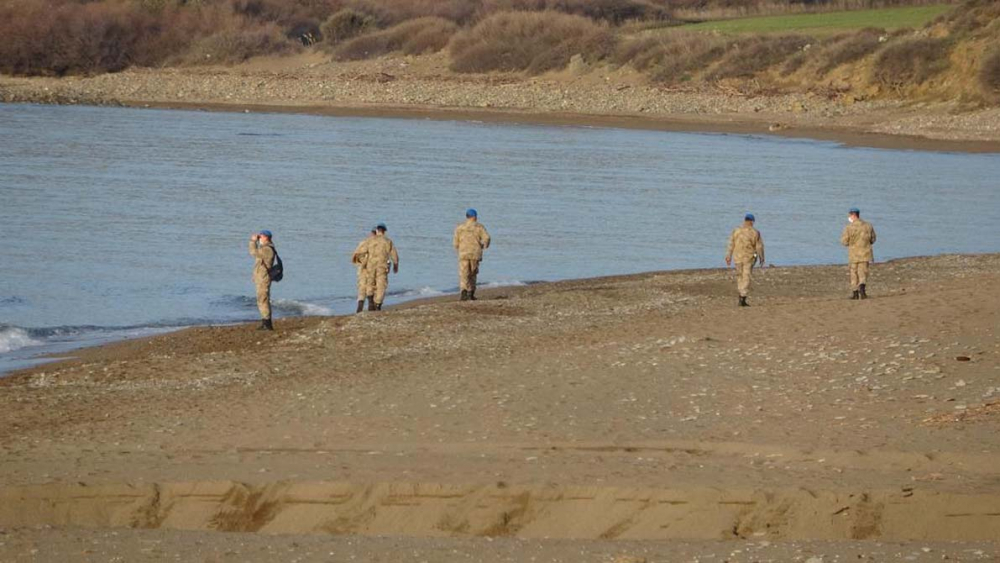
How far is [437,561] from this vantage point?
1014 cm

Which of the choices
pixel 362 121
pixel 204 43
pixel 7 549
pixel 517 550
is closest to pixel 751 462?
pixel 517 550

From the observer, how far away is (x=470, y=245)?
72.2ft

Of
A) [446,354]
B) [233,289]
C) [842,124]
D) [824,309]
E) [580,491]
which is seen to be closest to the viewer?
[580,491]

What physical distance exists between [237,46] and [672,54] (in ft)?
86.7

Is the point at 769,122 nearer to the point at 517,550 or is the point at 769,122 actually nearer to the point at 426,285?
the point at 426,285

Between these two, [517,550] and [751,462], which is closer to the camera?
[517,550]

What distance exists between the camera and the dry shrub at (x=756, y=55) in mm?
67875

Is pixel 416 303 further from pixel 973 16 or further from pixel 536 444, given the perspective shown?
pixel 973 16

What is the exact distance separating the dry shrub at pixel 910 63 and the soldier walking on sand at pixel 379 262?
1758 inches

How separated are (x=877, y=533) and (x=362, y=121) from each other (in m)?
57.0

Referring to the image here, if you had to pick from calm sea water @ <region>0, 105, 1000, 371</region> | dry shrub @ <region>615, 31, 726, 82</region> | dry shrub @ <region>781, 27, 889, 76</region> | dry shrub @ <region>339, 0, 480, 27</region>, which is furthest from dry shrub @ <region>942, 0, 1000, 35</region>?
dry shrub @ <region>339, 0, 480, 27</region>

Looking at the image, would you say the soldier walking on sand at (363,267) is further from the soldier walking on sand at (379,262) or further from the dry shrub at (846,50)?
the dry shrub at (846,50)

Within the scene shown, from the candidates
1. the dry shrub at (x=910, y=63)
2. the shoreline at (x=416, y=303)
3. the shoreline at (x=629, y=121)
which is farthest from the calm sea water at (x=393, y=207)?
the dry shrub at (x=910, y=63)

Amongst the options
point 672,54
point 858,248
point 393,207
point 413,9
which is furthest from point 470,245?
point 413,9
